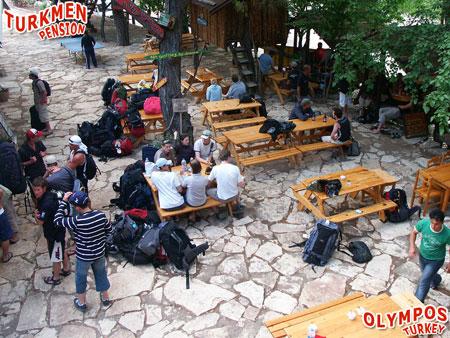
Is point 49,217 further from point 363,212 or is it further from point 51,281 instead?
point 363,212

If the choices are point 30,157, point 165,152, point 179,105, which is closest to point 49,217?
point 30,157

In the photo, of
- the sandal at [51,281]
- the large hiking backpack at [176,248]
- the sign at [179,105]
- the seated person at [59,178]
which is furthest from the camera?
the sign at [179,105]

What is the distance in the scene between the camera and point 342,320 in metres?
5.27

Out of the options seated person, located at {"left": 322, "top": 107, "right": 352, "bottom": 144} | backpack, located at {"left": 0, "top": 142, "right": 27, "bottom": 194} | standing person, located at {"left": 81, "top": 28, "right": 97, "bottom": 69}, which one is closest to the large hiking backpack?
backpack, located at {"left": 0, "top": 142, "right": 27, "bottom": 194}

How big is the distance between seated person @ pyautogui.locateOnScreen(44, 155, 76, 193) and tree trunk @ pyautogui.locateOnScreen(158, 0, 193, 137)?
3473mm

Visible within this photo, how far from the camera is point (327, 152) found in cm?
1140

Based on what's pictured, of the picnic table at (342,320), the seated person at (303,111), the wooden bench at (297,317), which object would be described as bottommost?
the wooden bench at (297,317)

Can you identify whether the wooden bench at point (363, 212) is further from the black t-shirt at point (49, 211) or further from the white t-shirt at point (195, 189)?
the black t-shirt at point (49, 211)

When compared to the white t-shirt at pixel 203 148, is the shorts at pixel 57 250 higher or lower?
lower

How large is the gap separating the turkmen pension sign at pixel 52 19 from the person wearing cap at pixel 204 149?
3.13 metres

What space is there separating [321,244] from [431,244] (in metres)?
1.85

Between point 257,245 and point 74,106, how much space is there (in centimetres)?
871

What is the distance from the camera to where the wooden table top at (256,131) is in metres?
10.3

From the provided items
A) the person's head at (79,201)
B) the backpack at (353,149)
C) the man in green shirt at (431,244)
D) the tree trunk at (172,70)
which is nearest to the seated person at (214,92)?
the tree trunk at (172,70)
